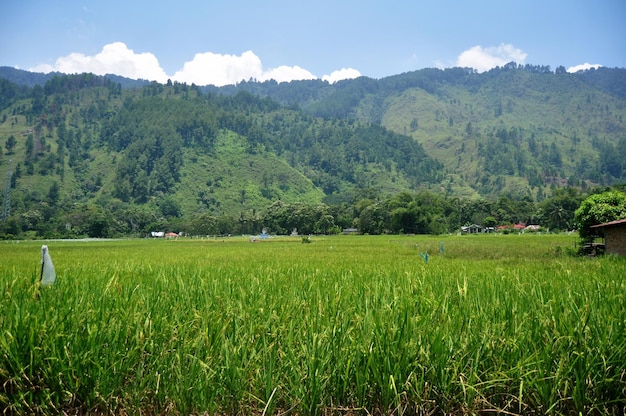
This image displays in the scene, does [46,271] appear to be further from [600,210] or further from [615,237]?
[600,210]

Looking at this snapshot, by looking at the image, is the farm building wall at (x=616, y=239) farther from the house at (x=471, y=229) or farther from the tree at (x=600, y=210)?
the house at (x=471, y=229)

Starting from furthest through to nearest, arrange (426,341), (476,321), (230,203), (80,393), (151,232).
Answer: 1. (230,203)
2. (151,232)
3. (476,321)
4. (426,341)
5. (80,393)

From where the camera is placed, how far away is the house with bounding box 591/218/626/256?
1770cm

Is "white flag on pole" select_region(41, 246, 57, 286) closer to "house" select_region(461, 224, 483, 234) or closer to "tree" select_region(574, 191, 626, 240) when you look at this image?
"tree" select_region(574, 191, 626, 240)

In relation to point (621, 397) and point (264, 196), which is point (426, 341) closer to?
point (621, 397)

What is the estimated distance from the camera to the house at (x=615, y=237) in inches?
697

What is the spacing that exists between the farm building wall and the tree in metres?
1.16

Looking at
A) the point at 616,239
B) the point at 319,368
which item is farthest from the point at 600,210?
the point at 319,368

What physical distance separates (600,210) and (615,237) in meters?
2.13

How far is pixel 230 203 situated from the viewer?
158 m

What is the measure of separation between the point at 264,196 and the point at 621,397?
169 meters

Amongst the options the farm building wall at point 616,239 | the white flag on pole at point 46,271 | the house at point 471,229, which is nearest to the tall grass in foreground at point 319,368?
the white flag on pole at point 46,271

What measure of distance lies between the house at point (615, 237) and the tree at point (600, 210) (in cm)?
116

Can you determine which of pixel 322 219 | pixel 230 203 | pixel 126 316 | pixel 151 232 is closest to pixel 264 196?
pixel 230 203
